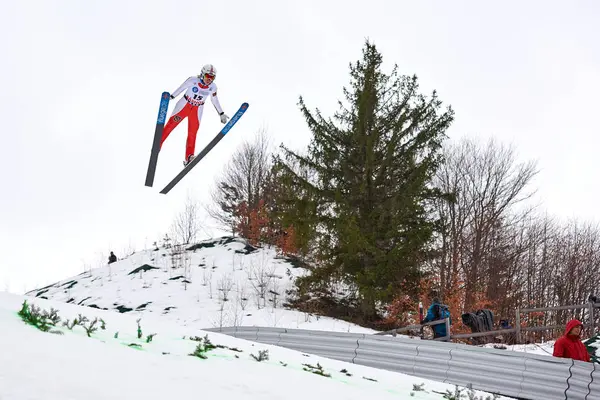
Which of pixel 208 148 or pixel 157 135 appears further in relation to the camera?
pixel 208 148

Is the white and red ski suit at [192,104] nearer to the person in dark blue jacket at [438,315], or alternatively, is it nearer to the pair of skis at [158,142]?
the pair of skis at [158,142]

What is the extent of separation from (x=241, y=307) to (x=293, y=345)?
670 centimetres

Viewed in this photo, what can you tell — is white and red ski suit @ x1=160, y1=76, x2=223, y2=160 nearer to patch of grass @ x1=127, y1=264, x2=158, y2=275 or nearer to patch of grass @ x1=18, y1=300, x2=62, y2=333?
patch of grass @ x1=18, y1=300, x2=62, y2=333

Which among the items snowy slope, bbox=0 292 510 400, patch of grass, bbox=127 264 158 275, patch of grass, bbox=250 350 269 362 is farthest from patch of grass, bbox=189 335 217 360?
patch of grass, bbox=127 264 158 275

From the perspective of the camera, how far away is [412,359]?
8.95 m

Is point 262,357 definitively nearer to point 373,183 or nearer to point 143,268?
point 373,183

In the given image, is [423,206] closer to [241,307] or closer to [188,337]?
[241,307]

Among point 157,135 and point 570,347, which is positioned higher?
point 157,135

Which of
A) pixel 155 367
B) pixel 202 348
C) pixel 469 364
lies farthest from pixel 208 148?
pixel 155 367

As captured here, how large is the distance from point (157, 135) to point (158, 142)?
4.7 inches

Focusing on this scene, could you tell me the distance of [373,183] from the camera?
59.0 ft

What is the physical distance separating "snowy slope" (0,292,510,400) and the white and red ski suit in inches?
144

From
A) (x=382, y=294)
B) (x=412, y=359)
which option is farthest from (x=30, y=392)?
(x=382, y=294)

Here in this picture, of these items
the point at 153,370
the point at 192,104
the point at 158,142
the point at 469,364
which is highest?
the point at 192,104
